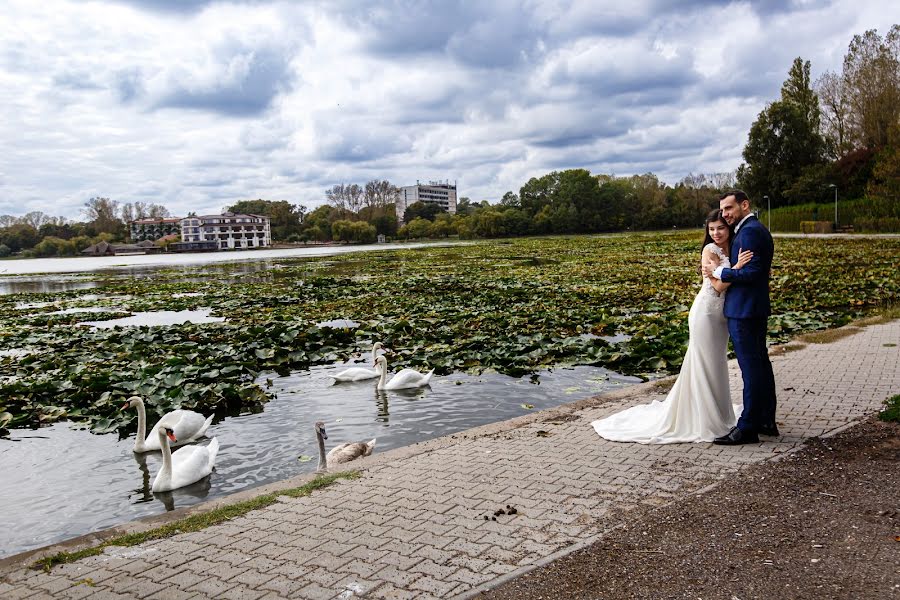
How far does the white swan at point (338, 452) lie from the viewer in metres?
6.30

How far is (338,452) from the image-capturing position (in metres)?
6.73

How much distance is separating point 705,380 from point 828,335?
6259 millimetres

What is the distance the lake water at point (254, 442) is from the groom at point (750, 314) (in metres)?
3.09

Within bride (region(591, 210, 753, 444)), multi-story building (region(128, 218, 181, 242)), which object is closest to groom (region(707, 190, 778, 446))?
bride (region(591, 210, 753, 444))

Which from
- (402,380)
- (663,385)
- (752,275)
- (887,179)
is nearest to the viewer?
(752,275)

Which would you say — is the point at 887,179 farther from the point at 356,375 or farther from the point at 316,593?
the point at 316,593

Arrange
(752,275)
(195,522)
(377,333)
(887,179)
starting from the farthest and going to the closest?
(887,179) < (377,333) < (752,275) < (195,522)

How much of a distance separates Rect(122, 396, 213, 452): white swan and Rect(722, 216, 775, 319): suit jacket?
6175mm

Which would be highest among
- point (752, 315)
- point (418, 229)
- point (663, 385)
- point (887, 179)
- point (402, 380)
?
point (418, 229)

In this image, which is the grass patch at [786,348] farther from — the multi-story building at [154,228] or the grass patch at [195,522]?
the multi-story building at [154,228]

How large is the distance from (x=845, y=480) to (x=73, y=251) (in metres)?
138

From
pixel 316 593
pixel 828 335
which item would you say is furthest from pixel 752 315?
pixel 828 335

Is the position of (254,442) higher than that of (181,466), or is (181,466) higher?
(181,466)

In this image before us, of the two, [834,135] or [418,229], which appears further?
[418,229]
